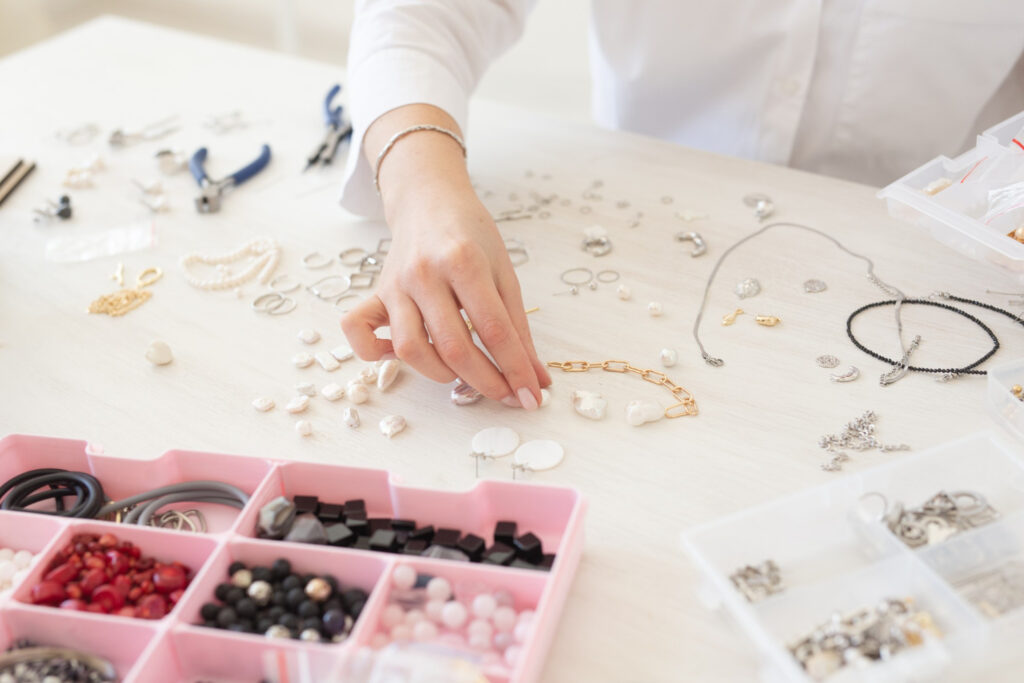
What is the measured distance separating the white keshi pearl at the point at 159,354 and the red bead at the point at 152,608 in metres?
0.38

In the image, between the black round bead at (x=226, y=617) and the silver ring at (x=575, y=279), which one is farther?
the silver ring at (x=575, y=279)

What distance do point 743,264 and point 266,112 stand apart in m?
0.91

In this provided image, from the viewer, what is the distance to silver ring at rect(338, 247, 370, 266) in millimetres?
1183

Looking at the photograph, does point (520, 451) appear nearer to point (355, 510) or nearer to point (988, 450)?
point (355, 510)

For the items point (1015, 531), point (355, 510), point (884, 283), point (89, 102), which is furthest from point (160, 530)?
point (89, 102)

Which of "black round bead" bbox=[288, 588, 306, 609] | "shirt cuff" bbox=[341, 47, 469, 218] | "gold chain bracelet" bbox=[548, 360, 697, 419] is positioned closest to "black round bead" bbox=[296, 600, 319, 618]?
"black round bead" bbox=[288, 588, 306, 609]

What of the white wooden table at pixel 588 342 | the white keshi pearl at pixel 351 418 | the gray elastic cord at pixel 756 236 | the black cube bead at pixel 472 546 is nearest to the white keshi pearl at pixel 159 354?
the white wooden table at pixel 588 342

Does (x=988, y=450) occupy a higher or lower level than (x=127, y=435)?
higher

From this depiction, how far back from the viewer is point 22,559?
0.77m

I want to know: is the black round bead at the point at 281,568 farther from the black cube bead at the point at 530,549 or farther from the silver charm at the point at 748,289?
the silver charm at the point at 748,289

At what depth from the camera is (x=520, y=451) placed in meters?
0.86

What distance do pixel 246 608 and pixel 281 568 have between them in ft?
0.15

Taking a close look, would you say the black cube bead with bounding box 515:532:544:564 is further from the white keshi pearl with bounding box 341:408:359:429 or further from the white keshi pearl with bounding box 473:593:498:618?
the white keshi pearl with bounding box 341:408:359:429

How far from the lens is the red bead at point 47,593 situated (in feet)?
2.27
